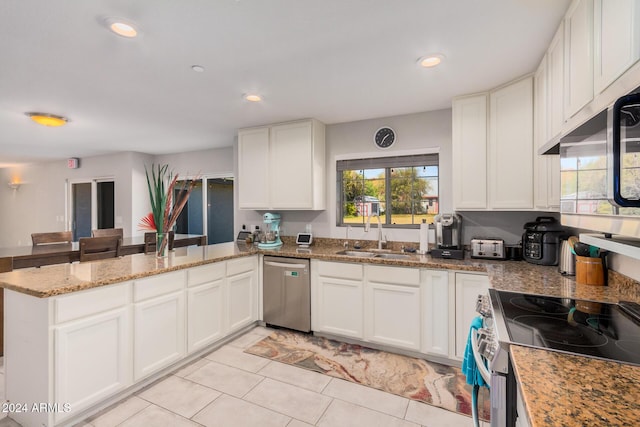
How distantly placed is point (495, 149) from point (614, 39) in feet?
5.27

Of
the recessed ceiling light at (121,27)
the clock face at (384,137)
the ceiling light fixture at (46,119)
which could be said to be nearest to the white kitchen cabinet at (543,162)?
the clock face at (384,137)

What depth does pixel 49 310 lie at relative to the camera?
169 cm

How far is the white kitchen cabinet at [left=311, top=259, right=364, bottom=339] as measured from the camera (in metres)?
2.92

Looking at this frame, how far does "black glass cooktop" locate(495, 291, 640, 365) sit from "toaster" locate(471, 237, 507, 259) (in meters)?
1.09

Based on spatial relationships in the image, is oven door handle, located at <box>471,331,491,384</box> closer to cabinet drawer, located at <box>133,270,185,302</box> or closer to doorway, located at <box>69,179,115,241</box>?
cabinet drawer, located at <box>133,270,185,302</box>

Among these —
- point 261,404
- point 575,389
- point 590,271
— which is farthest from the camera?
point 261,404

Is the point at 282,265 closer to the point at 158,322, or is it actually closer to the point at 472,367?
the point at 158,322

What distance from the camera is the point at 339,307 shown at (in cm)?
302

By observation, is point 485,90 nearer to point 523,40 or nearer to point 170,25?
point 523,40

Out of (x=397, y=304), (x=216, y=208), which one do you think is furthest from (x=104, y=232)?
(x=397, y=304)

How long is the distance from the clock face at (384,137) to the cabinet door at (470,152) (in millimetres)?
741

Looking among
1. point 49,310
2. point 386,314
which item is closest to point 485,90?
point 386,314

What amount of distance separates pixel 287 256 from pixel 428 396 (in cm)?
176

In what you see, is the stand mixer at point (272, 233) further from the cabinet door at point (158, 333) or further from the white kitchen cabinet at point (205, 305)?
the cabinet door at point (158, 333)
